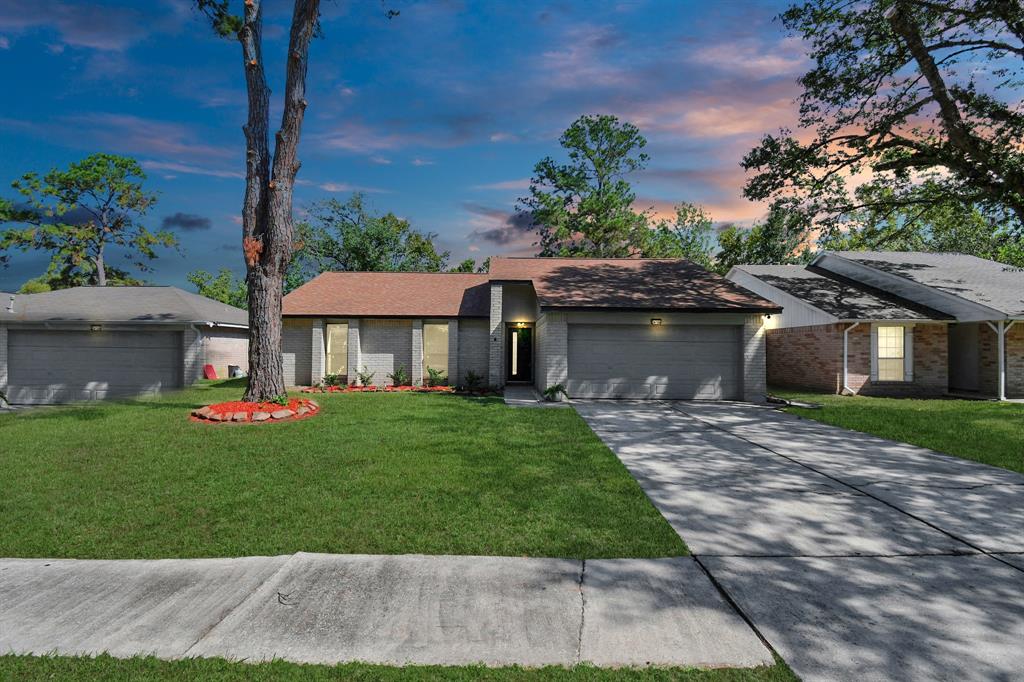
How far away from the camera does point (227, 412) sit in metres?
10.6

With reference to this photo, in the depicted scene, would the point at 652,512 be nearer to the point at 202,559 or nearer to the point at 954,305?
the point at 202,559

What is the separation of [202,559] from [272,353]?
28.2 feet

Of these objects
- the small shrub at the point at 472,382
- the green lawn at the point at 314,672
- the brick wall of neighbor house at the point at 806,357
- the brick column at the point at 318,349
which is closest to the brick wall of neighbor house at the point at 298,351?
the brick column at the point at 318,349

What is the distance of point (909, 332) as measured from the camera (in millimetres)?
16922

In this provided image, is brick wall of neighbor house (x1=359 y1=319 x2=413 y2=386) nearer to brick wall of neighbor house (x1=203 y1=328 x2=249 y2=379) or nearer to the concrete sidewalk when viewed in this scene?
brick wall of neighbor house (x1=203 y1=328 x2=249 y2=379)

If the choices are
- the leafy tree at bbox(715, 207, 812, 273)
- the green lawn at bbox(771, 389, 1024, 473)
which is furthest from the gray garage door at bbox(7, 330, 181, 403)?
the leafy tree at bbox(715, 207, 812, 273)

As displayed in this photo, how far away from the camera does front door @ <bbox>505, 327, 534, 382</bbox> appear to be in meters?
19.1

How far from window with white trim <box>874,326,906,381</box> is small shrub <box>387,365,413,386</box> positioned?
16.7m

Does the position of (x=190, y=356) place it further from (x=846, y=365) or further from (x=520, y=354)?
(x=846, y=365)

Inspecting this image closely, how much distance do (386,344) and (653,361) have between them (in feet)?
32.2

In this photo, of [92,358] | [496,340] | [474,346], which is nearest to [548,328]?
[496,340]

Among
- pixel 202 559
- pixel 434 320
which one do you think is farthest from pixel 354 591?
pixel 434 320

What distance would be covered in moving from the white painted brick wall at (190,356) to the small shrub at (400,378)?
6.49 metres

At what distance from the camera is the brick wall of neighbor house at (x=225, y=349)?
838 inches
